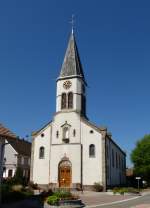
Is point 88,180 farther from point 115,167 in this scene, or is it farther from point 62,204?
point 62,204

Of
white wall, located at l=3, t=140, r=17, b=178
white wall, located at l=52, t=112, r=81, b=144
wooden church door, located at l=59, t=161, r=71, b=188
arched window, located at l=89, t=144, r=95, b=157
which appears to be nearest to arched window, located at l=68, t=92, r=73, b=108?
white wall, located at l=52, t=112, r=81, b=144

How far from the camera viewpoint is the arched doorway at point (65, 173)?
44.5 m

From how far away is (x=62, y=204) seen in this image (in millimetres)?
26344

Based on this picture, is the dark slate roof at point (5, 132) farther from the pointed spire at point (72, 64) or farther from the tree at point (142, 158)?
the tree at point (142, 158)

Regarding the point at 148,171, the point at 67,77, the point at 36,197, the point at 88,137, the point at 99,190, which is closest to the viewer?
the point at 36,197

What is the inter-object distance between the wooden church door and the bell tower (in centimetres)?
777

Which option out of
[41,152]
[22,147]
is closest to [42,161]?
[41,152]

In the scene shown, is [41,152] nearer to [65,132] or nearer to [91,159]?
[65,132]

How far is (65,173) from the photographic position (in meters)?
44.9

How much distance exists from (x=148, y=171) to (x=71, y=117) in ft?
76.0

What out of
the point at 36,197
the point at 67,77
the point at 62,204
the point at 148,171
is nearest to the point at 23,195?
the point at 36,197

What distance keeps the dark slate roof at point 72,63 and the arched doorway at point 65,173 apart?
43.8 ft

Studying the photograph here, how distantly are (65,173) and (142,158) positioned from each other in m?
22.7

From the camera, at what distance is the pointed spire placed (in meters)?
49.7
